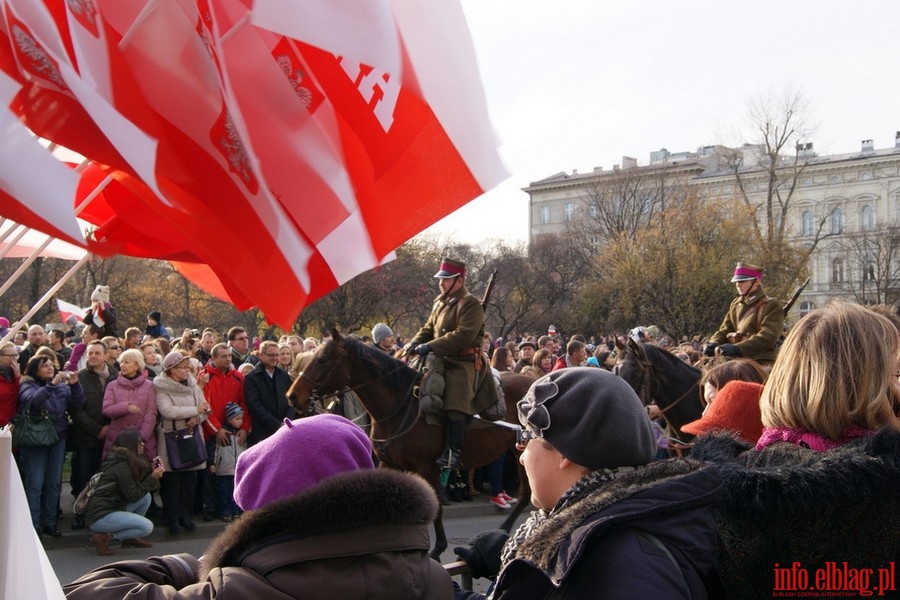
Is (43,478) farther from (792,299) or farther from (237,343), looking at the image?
(792,299)

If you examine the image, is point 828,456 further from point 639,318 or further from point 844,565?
point 639,318

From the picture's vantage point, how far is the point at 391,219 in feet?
7.93

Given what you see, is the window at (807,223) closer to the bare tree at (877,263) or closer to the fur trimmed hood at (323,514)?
the bare tree at (877,263)

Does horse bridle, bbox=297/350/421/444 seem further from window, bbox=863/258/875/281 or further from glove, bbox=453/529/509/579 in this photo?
window, bbox=863/258/875/281

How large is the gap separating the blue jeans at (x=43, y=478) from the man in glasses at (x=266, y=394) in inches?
83.9

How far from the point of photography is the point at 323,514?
2082 millimetres

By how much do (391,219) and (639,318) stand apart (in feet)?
163

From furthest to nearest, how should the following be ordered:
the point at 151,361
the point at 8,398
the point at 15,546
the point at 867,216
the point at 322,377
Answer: the point at 867,216, the point at 151,361, the point at 322,377, the point at 8,398, the point at 15,546

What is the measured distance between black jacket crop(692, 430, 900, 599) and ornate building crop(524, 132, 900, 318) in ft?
186

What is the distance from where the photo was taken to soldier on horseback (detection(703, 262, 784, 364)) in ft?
33.6

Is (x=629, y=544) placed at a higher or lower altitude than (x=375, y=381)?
higher

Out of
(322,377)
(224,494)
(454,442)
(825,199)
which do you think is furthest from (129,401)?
(825,199)

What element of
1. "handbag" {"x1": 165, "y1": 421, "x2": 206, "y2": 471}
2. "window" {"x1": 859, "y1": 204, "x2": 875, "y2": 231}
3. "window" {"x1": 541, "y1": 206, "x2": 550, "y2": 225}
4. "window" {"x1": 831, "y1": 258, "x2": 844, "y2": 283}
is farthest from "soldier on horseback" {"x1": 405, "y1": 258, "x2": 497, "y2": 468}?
"window" {"x1": 541, "y1": 206, "x2": 550, "y2": 225}

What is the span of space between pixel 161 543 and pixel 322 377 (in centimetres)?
269
